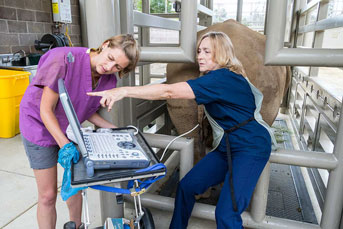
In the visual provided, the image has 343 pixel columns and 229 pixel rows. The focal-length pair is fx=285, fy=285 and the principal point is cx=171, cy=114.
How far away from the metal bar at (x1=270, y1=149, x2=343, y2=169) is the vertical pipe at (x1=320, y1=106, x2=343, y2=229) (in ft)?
0.10

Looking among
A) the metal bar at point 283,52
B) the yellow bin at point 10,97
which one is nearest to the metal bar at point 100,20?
the metal bar at point 283,52

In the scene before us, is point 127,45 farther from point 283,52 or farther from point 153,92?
point 283,52

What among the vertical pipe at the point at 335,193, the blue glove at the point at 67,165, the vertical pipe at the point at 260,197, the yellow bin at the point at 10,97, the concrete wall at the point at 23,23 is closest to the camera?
the blue glove at the point at 67,165

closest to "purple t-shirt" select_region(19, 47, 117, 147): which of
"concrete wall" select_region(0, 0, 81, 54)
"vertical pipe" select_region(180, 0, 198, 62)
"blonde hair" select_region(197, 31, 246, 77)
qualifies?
"vertical pipe" select_region(180, 0, 198, 62)

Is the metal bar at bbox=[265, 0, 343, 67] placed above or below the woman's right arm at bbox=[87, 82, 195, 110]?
above

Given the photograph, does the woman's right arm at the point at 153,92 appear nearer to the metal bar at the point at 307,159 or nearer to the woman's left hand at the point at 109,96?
the woman's left hand at the point at 109,96

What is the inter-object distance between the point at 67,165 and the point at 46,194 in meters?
0.55

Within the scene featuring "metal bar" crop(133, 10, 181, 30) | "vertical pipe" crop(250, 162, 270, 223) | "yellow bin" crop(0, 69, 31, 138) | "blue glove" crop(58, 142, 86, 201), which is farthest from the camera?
"yellow bin" crop(0, 69, 31, 138)

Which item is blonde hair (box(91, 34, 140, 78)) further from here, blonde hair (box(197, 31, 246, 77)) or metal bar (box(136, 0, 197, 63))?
blonde hair (box(197, 31, 246, 77))

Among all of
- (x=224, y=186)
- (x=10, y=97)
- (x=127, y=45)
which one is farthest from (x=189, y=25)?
(x=10, y=97)

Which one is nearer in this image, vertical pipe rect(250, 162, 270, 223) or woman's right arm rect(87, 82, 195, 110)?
woman's right arm rect(87, 82, 195, 110)

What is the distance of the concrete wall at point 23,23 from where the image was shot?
3.74 meters

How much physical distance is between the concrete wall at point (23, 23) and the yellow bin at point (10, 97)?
2.18ft

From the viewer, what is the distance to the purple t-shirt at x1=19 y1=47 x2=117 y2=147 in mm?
1143
